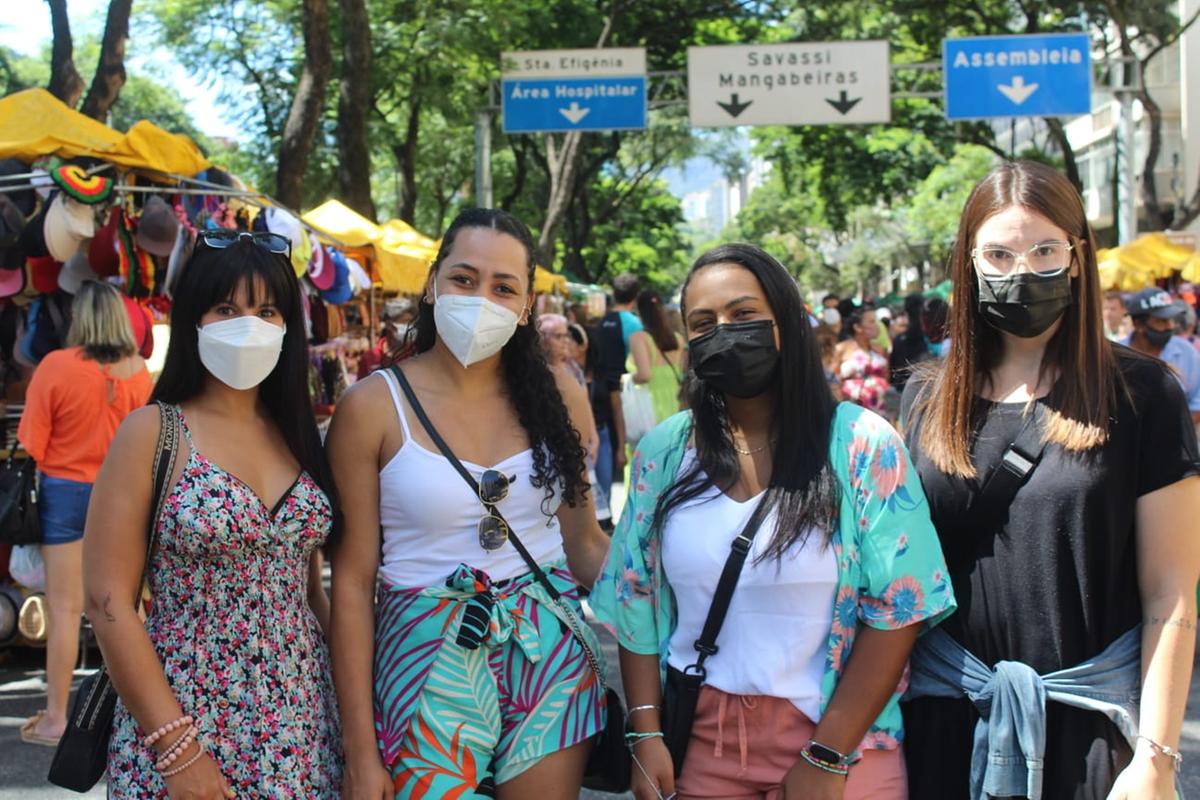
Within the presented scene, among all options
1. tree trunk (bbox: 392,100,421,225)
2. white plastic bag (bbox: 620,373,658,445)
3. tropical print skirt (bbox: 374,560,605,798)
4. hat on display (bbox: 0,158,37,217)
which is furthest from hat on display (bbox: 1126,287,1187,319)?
tree trunk (bbox: 392,100,421,225)

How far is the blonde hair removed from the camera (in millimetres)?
5613

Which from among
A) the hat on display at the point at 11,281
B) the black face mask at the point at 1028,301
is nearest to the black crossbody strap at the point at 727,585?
the black face mask at the point at 1028,301

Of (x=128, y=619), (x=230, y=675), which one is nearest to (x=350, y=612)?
(x=230, y=675)

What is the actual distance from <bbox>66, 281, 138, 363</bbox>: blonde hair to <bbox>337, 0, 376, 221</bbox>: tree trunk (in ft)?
24.2

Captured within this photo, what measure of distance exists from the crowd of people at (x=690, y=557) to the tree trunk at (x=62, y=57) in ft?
29.0

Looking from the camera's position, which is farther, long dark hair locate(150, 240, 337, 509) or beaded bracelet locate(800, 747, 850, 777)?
long dark hair locate(150, 240, 337, 509)

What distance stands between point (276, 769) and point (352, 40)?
11014 millimetres

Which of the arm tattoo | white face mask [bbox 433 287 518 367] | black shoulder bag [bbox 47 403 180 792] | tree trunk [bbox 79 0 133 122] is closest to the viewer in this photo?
the arm tattoo

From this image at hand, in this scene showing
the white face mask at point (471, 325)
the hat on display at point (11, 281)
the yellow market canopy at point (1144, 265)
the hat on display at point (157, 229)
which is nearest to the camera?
the white face mask at point (471, 325)

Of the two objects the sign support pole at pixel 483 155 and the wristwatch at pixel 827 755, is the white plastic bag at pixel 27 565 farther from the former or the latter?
the sign support pole at pixel 483 155

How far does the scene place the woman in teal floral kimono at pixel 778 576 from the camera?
2.34 metres

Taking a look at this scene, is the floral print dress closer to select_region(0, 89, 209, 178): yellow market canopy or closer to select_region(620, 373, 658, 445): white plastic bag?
select_region(0, 89, 209, 178): yellow market canopy

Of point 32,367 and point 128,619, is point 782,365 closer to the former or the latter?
point 128,619

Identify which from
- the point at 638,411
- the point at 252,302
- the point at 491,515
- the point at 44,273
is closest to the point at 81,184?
the point at 44,273
